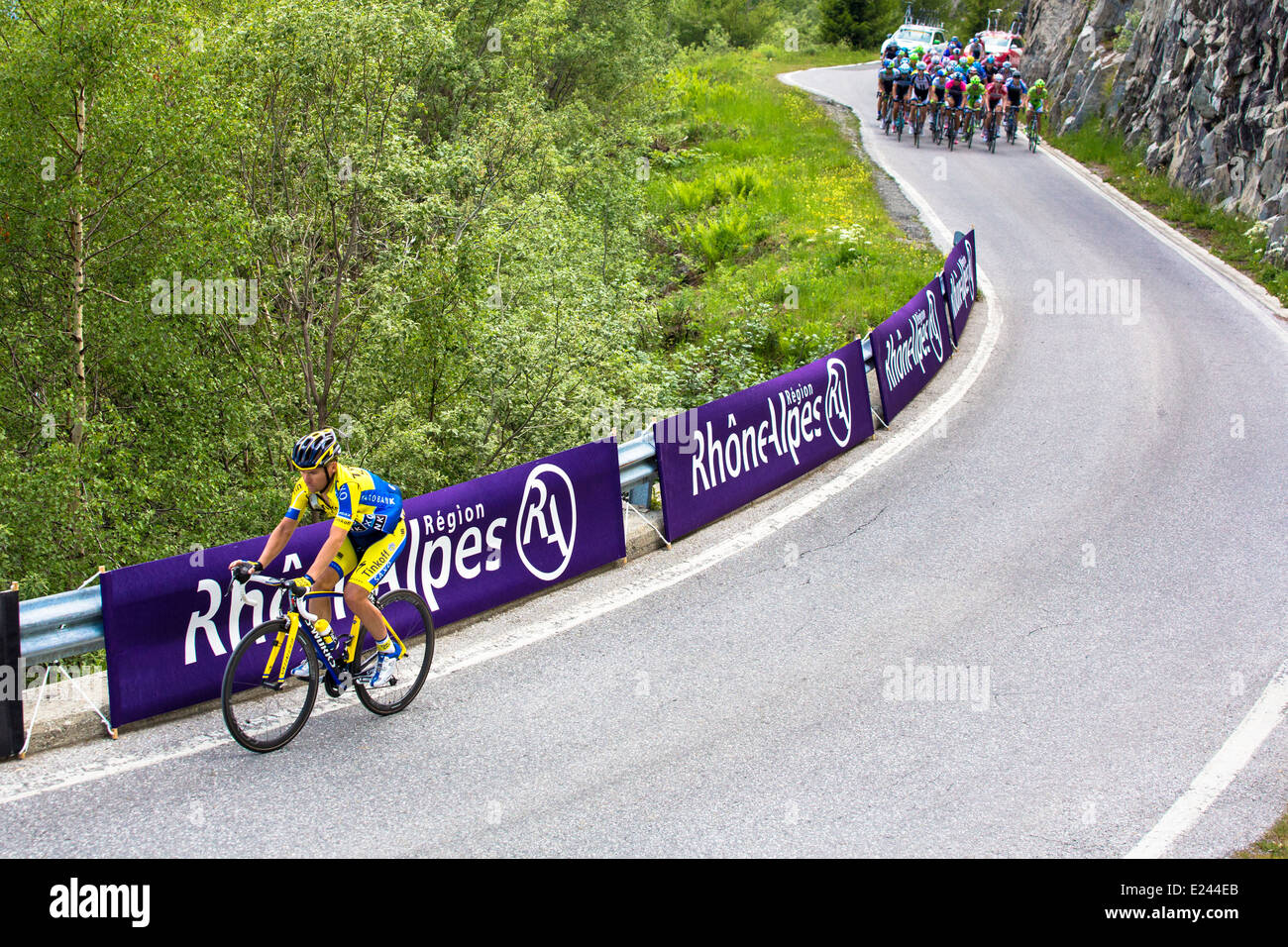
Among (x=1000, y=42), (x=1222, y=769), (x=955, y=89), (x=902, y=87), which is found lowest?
(x=1222, y=769)

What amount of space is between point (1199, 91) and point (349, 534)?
2593 cm

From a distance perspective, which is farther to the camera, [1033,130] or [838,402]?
[1033,130]

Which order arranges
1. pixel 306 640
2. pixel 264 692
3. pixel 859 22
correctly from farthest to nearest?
1. pixel 859 22
2. pixel 264 692
3. pixel 306 640

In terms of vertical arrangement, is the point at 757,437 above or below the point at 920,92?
below

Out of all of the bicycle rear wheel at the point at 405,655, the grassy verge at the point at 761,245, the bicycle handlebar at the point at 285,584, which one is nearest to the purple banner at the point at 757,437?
the grassy verge at the point at 761,245

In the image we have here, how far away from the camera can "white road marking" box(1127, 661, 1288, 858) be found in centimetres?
553

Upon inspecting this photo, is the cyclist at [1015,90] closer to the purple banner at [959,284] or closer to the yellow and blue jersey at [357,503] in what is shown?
the purple banner at [959,284]

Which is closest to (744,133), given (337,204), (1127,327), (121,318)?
(1127,327)

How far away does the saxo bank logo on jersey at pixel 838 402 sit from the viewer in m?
12.0

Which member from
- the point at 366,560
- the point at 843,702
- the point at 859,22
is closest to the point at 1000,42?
the point at 859,22

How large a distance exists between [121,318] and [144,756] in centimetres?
874

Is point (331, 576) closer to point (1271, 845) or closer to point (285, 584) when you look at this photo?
point (285, 584)

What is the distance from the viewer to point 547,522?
333 inches

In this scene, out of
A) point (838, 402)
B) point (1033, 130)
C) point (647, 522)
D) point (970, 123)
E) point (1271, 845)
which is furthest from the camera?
point (970, 123)
